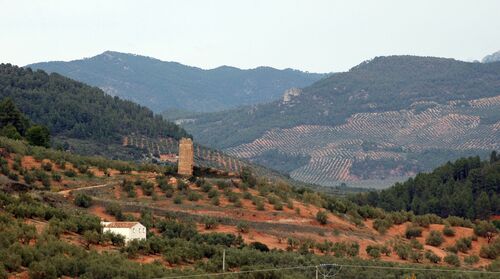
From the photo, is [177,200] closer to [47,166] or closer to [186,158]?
[186,158]

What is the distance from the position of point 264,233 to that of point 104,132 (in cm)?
7965

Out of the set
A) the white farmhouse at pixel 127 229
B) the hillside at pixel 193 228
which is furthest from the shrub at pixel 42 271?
the white farmhouse at pixel 127 229

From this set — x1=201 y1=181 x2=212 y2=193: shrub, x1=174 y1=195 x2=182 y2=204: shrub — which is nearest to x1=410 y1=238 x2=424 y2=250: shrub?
x1=201 y1=181 x2=212 y2=193: shrub

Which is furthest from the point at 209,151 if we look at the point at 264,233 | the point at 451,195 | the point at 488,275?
the point at 488,275

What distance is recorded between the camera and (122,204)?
65500 millimetres

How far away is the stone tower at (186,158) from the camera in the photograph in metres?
72.2

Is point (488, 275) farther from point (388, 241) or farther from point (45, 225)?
point (45, 225)

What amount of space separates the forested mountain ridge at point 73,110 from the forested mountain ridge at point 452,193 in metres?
41.8

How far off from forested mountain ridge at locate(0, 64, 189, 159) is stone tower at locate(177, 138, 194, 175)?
60804mm

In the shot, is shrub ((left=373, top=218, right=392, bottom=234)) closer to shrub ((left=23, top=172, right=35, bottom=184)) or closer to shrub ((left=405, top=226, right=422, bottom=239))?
shrub ((left=405, top=226, right=422, bottom=239))

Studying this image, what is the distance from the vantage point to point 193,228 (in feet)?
200

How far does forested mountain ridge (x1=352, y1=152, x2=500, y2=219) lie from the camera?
97625mm

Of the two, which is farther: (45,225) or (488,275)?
(488,275)

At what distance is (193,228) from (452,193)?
149 ft
